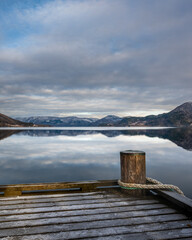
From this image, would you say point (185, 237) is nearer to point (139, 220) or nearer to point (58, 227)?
point (139, 220)

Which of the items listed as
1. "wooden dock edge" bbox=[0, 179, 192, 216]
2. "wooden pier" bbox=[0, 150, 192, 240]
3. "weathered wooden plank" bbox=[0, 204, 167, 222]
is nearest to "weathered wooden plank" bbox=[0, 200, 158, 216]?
"wooden pier" bbox=[0, 150, 192, 240]

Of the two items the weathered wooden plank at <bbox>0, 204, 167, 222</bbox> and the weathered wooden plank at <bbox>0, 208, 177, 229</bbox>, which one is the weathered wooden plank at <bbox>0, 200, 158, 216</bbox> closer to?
the weathered wooden plank at <bbox>0, 204, 167, 222</bbox>

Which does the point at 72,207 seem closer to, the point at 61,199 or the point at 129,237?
the point at 61,199

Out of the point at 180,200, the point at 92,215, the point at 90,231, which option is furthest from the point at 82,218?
the point at 180,200

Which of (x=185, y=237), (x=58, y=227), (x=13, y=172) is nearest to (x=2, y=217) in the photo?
(x=58, y=227)

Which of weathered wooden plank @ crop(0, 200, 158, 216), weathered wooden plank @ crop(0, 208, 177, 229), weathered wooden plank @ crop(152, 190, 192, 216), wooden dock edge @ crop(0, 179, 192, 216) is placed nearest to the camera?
weathered wooden plank @ crop(0, 208, 177, 229)

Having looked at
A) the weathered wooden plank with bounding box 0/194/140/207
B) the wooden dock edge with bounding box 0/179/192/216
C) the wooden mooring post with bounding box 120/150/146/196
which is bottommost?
the weathered wooden plank with bounding box 0/194/140/207

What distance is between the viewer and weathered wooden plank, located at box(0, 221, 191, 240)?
326 cm

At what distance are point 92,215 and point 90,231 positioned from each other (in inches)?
23.7

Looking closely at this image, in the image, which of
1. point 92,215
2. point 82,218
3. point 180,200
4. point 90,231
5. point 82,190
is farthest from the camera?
point 82,190

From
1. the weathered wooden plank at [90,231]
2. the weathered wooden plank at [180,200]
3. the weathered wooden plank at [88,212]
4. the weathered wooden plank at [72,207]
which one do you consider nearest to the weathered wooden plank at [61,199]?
the weathered wooden plank at [72,207]

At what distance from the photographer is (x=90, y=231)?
341 centimetres

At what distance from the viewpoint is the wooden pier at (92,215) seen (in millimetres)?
3332

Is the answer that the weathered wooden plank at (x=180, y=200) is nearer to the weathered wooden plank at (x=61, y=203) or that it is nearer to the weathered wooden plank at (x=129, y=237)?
the weathered wooden plank at (x=61, y=203)
